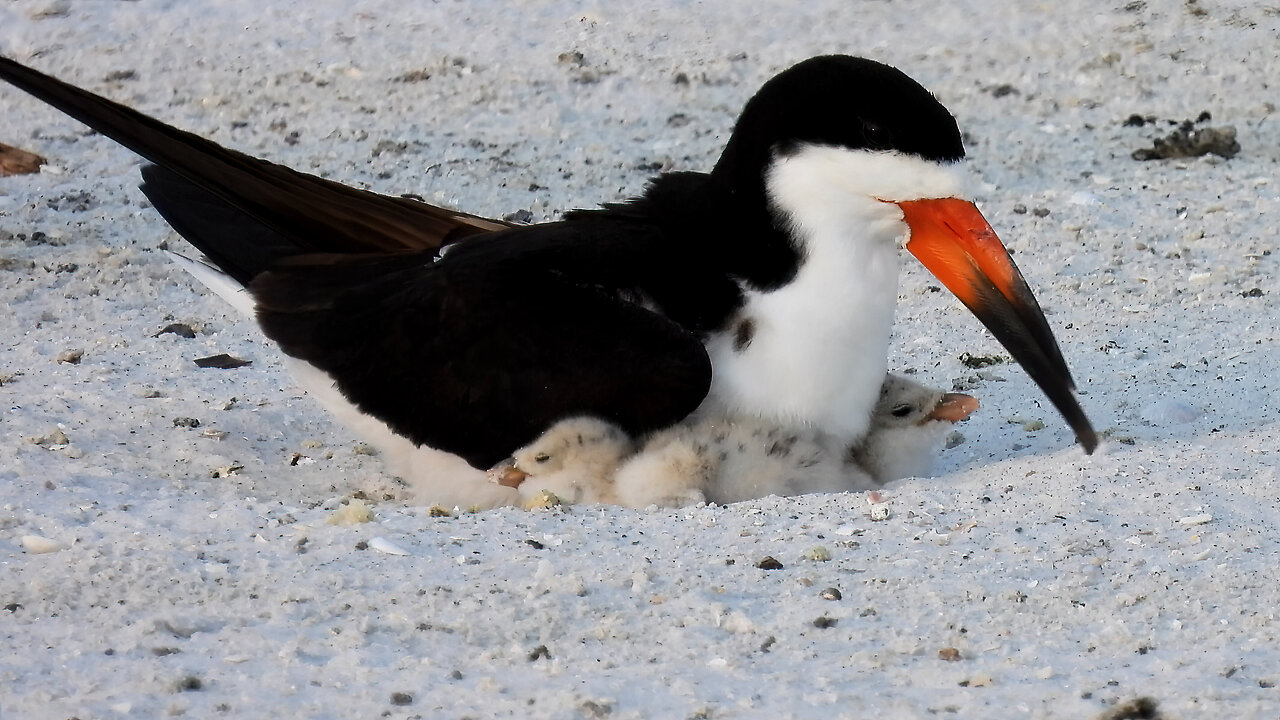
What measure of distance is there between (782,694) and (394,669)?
0.64 meters

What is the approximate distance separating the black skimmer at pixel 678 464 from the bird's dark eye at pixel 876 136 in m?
0.70

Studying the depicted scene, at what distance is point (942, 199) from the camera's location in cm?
390

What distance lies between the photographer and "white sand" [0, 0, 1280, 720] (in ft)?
9.33

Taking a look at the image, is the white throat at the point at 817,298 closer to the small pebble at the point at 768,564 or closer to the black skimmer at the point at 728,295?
the black skimmer at the point at 728,295

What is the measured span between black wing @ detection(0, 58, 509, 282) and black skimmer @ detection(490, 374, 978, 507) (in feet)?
2.78

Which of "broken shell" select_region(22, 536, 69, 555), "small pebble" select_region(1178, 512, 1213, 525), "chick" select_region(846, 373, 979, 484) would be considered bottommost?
"chick" select_region(846, 373, 979, 484)

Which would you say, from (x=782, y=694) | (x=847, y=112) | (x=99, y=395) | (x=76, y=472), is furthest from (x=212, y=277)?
(x=782, y=694)

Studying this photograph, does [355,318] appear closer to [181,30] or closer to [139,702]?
[139,702]

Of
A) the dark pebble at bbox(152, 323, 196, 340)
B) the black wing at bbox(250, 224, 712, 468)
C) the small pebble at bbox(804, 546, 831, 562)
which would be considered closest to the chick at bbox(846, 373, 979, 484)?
the black wing at bbox(250, 224, 712, 468)

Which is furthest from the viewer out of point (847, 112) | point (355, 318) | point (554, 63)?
point (554, 63)

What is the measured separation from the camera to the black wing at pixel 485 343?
3.91m

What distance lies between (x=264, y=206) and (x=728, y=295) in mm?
1455

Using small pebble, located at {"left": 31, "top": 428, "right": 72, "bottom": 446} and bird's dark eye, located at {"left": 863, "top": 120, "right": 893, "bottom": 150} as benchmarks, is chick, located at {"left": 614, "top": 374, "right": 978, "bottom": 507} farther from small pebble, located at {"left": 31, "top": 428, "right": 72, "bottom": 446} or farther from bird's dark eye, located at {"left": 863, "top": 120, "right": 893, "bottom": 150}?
small pebble, located at {"left": 31, "top": 428, "right": 72, "bottom": 446}

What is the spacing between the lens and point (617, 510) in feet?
12.6
